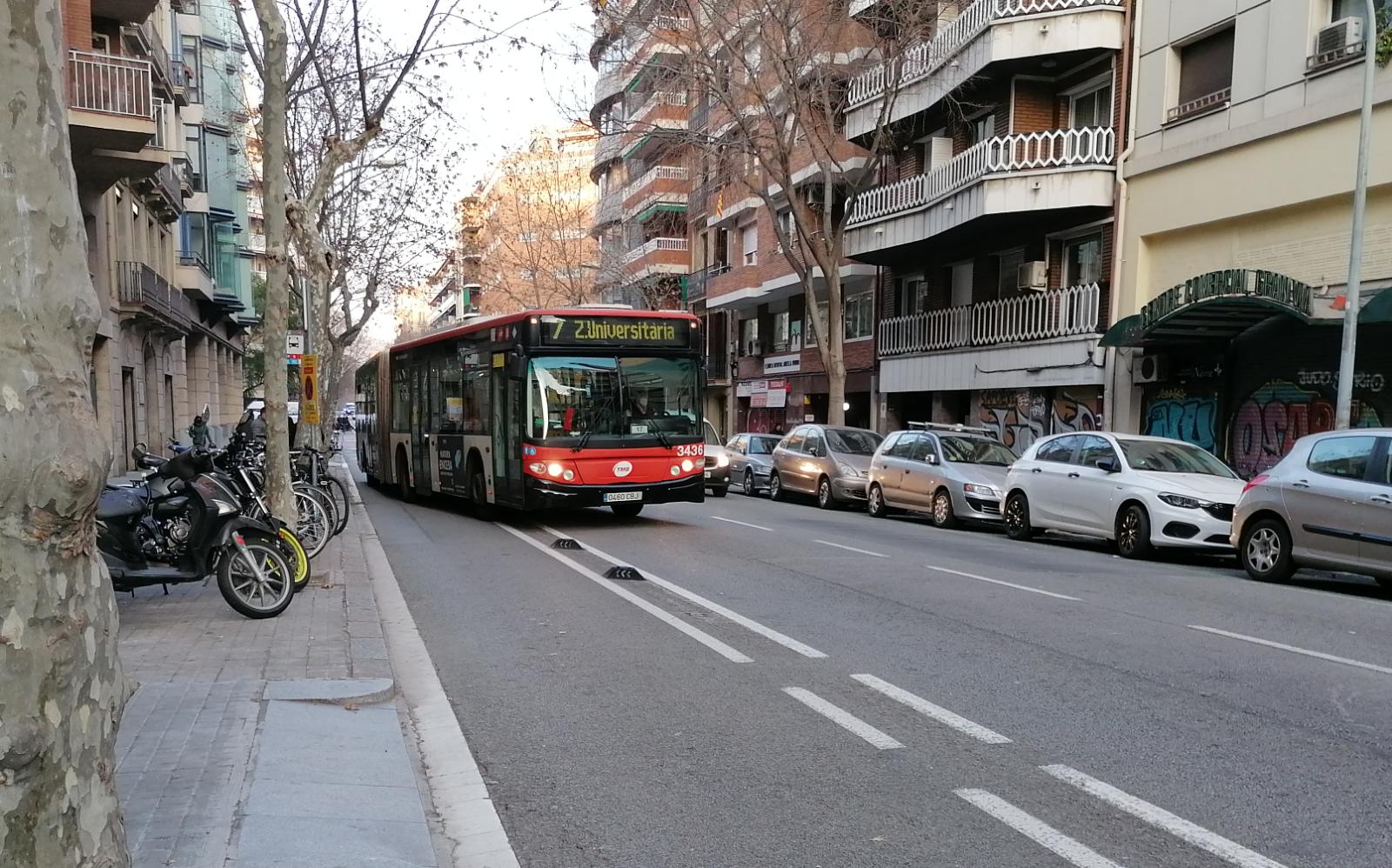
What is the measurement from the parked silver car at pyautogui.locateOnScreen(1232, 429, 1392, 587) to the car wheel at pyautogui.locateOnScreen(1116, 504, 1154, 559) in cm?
142

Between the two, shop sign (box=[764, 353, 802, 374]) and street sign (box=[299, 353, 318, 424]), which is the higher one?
shop sign (box=[764, 353, 802, 374])

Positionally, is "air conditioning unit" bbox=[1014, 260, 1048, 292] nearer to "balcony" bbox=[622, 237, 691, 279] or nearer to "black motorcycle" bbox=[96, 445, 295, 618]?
"black motorcycle" bbox=[96, 445, 295, 618]

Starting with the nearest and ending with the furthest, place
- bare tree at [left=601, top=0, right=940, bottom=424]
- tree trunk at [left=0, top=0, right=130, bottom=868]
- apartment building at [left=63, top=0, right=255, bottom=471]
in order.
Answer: tree trunk at [left=0, top=0, right=130, bottom=868], apartment building at [left=63, top=0, right=255, bottom=471], bare tree at [left=601, top=0, right=940, bottom=424]

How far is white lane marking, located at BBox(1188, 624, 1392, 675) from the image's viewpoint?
22.5ft

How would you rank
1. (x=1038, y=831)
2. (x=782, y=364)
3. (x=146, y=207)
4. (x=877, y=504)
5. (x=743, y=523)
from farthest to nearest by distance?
(x=782, y=364) → (x=146, y=207) → (x=877, y=504) → (x=743, y=523) → (x=1038, y=831)

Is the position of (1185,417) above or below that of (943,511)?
above

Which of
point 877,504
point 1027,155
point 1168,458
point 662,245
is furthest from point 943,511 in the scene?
point 662,245

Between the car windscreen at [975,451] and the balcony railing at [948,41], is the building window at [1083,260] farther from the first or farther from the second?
the car windscreen at [975,451]

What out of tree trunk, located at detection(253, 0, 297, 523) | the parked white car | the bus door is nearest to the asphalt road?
tree trunk, located at detection(253, 0, 297, 523)

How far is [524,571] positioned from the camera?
1081 cm

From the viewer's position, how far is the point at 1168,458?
13.9 metres

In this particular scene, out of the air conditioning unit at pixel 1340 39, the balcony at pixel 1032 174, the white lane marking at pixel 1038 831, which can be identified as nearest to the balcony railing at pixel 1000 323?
the balcony at pixel 1032 174

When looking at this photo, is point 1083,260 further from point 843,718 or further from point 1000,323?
point 843,718

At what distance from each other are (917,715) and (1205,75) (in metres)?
17.7
